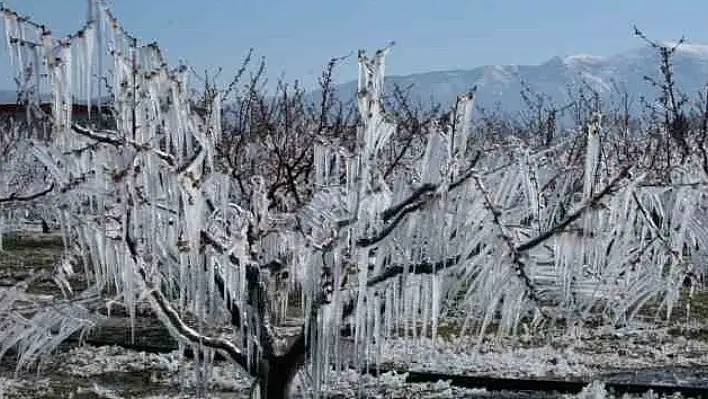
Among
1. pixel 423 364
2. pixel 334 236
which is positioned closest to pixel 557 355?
pixel 423 364

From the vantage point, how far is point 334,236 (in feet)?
13.2

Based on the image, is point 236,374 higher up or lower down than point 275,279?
lower down

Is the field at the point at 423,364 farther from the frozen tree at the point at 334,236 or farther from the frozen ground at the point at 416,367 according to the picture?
the frozen tree at the point at 334,236

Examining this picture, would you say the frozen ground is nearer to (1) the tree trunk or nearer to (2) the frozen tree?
(1) the tree trunk

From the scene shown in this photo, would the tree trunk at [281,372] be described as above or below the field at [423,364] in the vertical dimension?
above

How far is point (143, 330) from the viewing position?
9.21 meters

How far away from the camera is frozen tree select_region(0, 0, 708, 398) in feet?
12.9

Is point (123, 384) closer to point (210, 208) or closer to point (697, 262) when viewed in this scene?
point (210, 208)

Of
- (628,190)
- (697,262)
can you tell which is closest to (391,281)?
(628,190)

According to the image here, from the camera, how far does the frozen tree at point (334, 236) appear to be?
154 inches

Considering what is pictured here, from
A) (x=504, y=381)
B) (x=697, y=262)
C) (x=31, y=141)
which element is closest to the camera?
(x=31, y=141)

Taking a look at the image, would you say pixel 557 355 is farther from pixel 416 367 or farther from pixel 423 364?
pixel 416 367

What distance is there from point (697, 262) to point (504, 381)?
1715 millimetres

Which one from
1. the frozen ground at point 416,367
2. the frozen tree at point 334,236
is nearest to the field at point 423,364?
the frozen ground at point 416,367
